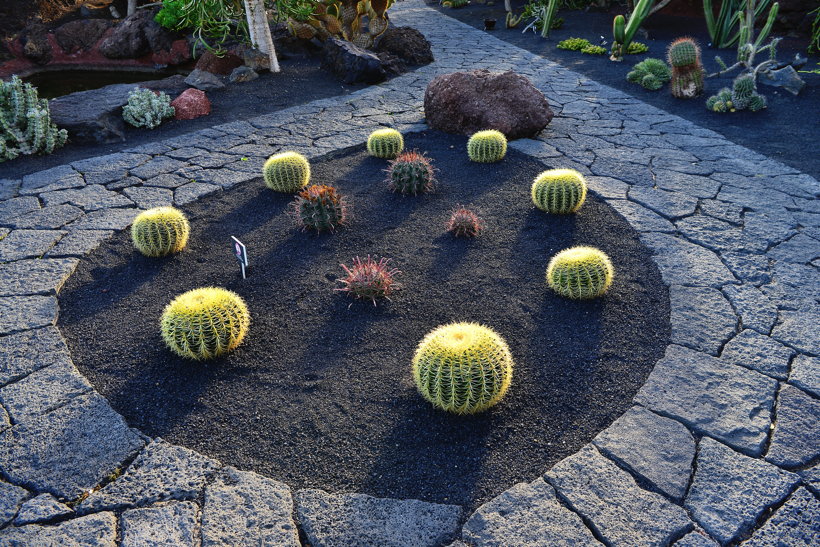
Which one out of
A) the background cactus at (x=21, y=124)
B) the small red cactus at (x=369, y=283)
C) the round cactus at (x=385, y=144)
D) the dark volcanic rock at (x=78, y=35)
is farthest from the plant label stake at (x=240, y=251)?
the dark volcanic rock at (x=78, y=35)

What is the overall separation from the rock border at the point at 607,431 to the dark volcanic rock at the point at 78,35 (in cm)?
852

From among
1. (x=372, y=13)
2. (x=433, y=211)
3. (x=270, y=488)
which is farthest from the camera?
(x=372, y=13)

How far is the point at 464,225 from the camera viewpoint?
5289mm

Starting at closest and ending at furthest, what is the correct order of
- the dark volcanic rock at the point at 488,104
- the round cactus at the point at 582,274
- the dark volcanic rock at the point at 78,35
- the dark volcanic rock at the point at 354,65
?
1. the round cactus at the point at 582,274
2. the dark volcanic rock at the point at 488,104
3. the dark volcanic rock at the point at 354,65
4. the dark volcanic rock at the point at 78,35

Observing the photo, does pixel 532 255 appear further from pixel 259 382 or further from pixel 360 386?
pixel 259 382

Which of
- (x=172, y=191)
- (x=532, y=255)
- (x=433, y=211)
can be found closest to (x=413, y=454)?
(x=532, y=255)

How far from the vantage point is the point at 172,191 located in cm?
631

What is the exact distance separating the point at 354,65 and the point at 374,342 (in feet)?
23.8

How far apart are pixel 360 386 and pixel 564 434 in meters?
1.25

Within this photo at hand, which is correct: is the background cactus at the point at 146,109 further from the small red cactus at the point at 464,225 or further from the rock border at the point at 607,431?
the small red cactus at the point at 464,225

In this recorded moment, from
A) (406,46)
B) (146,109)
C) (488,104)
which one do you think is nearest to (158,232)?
(146,109)

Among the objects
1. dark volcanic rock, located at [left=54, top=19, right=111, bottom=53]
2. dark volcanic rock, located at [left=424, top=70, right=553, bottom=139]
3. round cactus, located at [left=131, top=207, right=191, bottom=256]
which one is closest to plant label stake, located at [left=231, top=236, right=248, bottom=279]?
round cactus, located at [left=131, top=207, right=191, bottom=256]

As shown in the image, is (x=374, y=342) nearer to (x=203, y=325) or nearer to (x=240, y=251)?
(x=203, y=325)

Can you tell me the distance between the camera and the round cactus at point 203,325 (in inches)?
145
